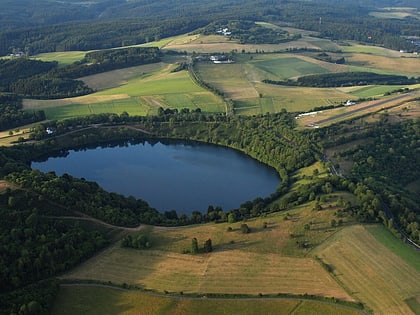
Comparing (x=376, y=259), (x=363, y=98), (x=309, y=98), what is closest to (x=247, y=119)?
(x=309, y=98)

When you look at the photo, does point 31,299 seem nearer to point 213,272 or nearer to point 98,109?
point 213,272

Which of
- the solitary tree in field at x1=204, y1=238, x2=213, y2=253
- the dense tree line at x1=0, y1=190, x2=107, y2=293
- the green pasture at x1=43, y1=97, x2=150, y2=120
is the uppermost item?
the green pasture at x1=43, y1=97, x2=150, y2=120

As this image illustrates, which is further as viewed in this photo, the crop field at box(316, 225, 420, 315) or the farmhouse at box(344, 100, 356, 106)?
the farmhouse at box(344, 100, 356, 106)

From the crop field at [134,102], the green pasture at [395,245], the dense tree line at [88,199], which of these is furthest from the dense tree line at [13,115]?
the green pasture at [395,245]

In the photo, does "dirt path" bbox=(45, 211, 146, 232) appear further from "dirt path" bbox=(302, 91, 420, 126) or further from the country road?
the country road

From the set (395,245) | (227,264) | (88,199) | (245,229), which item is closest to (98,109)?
(88,199)

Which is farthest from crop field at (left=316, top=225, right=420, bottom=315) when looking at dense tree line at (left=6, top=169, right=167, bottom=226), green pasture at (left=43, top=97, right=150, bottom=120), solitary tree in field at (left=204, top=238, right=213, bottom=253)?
green pasture at (left=43, top=97, right=150, bottom=120)

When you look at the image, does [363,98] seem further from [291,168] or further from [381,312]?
[381,312]
